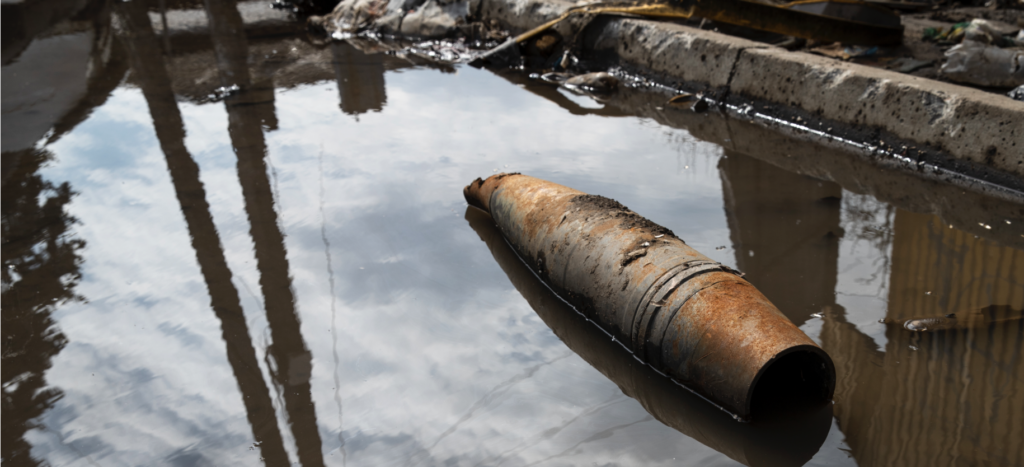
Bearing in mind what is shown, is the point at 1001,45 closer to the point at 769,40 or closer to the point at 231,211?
the point at 769,40

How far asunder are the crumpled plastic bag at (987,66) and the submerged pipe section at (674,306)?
9.67 ft

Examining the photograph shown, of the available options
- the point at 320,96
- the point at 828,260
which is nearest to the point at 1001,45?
the point at 828,260

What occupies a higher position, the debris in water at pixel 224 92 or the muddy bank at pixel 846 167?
the debris in water at pixel 224 92

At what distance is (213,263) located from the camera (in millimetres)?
2729

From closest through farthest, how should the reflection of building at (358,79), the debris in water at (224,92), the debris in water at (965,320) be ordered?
the debris in water at (965,320), the reflection of building at (358,79), the debris in water at (224,92)

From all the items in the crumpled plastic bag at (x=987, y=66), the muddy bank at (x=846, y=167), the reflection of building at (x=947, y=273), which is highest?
the crumpled plastic bag at (x=987, y=66)

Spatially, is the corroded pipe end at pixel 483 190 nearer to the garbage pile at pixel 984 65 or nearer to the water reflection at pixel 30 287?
the water reflection at pixel 30 287

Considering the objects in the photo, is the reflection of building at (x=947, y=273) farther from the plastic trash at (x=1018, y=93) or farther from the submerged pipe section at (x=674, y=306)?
the plastic trash at (x=1018, y=93)

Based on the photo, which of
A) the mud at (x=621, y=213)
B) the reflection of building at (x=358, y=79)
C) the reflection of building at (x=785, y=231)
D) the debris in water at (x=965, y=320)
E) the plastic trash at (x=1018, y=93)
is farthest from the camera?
the reflection of building at (x=358, y=79)

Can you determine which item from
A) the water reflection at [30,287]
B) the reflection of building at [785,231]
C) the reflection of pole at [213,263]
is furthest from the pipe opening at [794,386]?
the water reflection at [30,287]

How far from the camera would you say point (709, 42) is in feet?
15.2

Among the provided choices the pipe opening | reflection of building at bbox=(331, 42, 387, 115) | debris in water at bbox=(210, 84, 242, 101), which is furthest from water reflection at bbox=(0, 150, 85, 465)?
the pipe opening

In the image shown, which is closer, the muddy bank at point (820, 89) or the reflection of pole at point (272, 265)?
the reflection of pole at point (272, 265)

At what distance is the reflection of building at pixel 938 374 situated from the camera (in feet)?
5.66
